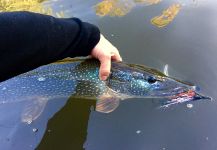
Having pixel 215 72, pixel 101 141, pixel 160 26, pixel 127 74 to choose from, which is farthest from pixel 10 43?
pixel 160 26

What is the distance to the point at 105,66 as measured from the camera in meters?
2.07

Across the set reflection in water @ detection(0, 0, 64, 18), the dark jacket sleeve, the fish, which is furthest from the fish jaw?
reflection in water @ detection(0, 0, 64, 18)

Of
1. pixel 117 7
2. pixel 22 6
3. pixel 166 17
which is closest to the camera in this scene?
pixel 166 17

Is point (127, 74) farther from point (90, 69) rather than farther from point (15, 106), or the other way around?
point (15, 106)

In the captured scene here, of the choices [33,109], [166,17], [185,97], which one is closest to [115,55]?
[185,97]

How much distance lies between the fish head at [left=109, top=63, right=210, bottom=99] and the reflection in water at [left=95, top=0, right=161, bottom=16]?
0.81m

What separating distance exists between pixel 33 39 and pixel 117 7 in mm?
1656

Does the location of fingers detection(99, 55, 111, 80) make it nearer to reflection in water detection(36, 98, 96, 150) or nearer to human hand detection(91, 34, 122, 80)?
human hand detection(91, 34, 122, 80)

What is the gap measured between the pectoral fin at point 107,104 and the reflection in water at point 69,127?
0.07 meters

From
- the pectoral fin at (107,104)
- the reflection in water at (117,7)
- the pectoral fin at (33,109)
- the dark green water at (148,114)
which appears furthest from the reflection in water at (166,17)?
the pectoral fin at (33,109)

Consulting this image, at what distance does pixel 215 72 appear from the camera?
227 centimetres

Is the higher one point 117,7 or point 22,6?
point 117,7

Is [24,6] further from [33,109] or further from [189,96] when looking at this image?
[189,96]

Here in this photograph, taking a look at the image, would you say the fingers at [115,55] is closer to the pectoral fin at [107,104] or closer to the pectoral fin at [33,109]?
the pectoral fin at [107,104]
